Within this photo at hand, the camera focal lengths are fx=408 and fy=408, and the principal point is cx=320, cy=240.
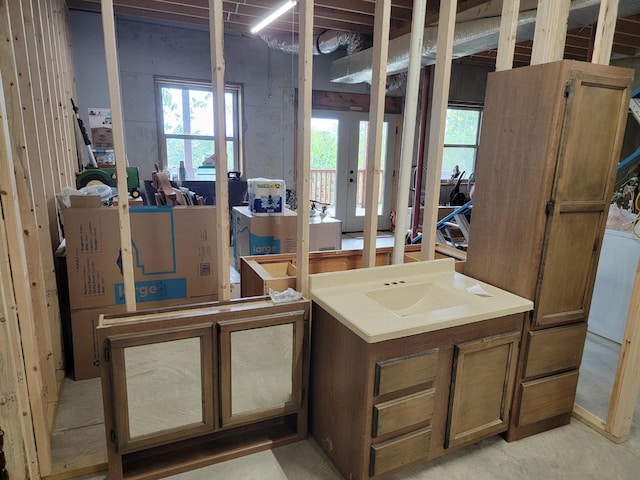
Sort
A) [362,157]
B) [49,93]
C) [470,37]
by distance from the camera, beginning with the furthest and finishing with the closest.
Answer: [362,157]
[470,37]
[49,93]

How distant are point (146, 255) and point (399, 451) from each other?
74.0 inches

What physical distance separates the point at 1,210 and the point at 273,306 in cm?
114

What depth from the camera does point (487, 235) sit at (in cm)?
220

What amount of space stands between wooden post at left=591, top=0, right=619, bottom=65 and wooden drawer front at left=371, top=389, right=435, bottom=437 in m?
1.84

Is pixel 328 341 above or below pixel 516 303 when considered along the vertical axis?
below

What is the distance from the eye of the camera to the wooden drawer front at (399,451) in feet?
5.65

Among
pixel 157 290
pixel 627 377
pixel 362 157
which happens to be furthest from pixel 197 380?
pixel 362 157

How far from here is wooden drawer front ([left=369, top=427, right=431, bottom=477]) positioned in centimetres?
172

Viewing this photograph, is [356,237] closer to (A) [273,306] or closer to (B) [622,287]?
(B) [622,287]

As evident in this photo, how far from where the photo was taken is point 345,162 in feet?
22.9

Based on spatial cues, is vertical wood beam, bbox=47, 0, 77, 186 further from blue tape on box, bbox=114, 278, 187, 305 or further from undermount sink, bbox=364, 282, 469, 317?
undermount sink, bbox=364, 282, 469, 317

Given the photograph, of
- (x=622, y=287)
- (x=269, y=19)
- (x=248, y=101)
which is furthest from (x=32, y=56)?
(x=622, y=287)

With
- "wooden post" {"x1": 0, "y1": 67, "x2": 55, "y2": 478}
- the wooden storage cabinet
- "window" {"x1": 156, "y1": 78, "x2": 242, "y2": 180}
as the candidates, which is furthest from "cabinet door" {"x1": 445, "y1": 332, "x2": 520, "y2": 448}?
"window" {"x1": 156, "y1": 78, "x2": 242, "y2": 180}

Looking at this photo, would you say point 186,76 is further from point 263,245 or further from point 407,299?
point 407,299
